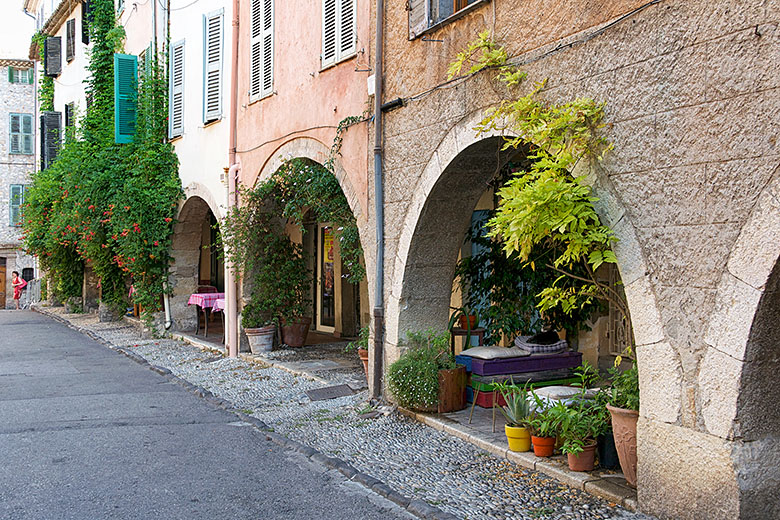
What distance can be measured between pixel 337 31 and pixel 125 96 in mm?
7713

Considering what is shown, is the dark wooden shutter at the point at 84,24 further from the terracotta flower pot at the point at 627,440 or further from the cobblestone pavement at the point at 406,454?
the terracotta flower pot at the point at 627,440

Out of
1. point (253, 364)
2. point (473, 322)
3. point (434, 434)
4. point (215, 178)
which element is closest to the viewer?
point (434, 434)

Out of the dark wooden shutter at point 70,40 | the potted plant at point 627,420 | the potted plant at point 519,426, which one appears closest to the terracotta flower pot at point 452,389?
the potted plant at point 519,426

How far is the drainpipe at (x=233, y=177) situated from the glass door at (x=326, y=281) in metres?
2.73

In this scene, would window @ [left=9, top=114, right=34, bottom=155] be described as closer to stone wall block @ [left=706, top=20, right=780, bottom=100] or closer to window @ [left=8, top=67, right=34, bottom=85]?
window @ [left=8, top=67, right=34, bottom=85]

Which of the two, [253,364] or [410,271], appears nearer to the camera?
[410,271]

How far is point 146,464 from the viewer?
5.60 meters

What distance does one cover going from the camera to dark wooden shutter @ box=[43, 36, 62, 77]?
899 inches

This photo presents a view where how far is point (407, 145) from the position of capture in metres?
6.80

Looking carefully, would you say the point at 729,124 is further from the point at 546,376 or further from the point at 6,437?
the point at 6,437

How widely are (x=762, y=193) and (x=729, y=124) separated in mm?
423

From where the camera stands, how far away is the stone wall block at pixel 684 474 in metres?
3.76

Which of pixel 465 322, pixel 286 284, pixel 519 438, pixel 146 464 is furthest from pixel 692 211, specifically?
pixel 286 284

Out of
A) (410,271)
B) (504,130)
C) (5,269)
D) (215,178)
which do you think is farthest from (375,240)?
(5,269)
